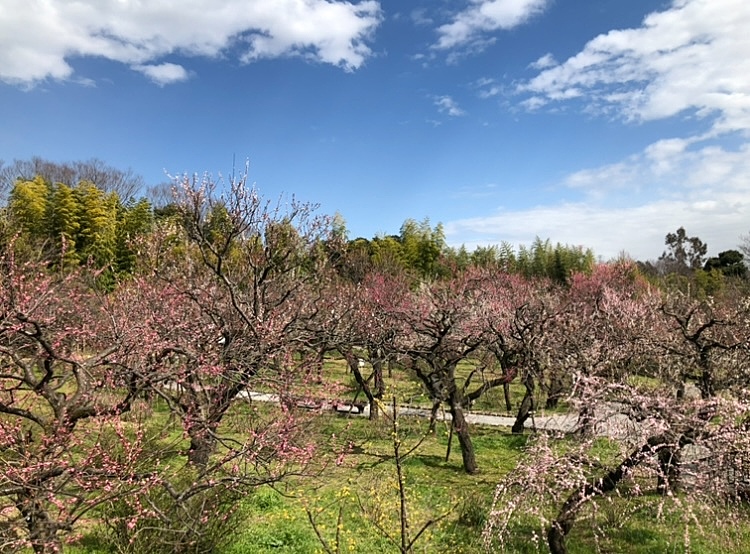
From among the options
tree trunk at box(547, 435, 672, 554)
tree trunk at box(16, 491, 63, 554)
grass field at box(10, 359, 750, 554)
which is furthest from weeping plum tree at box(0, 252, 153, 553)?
tree trunk at box(547, 435, 672, 554)

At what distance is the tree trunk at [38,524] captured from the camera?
13.1 ft

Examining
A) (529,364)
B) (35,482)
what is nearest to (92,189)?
(529,364)

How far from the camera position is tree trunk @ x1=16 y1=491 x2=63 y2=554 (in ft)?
13.1

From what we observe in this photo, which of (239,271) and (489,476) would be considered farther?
(239,271)

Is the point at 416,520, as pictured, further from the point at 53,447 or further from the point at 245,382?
the point at 53,447

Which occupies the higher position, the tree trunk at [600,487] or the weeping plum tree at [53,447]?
the weeping plum tree at [53,447]

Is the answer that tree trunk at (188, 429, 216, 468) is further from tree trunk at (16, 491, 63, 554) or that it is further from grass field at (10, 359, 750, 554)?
tree trunk at (16, 491, 63, 554)

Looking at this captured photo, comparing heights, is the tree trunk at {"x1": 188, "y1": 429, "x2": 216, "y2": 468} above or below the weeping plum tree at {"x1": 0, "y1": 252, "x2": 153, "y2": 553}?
below

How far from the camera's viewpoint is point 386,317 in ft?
46.7

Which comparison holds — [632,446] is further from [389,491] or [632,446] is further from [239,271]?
[239,271]

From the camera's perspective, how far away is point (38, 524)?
4.25m

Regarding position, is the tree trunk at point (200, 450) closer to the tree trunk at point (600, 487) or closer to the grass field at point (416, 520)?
the grass field at point (416, 520)

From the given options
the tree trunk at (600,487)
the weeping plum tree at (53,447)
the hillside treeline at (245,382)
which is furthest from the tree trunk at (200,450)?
the tree trunk at (600,487)

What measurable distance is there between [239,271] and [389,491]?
8.77 metres
